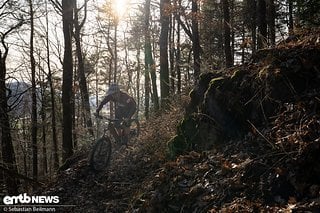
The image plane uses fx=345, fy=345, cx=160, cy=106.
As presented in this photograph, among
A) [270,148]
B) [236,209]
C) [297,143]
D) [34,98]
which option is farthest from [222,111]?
[34,98]

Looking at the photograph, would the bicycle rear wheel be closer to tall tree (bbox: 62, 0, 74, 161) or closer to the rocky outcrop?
the rocky outcrop

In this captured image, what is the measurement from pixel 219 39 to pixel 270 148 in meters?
26.1

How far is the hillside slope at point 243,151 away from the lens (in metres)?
3.96

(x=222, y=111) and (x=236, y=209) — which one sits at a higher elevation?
(x=222, y=111)

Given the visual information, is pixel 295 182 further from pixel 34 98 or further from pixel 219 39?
pixel 219 39

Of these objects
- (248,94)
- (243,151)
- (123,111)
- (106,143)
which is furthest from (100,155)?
(243,151)

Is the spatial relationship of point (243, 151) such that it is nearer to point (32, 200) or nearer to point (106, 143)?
point (106, 143)

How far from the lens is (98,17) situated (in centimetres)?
2936

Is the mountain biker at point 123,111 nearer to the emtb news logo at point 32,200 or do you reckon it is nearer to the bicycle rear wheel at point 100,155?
the bicycle rear wheel at point 100,155

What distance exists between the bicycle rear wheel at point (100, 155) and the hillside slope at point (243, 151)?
0.67 meters

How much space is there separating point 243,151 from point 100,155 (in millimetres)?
4994

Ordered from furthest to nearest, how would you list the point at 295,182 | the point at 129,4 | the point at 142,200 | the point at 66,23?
the point at 129,4 → the point at 66,23 → the point at 142,200 → the point at 295,182

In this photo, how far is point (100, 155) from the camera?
30.5 ft

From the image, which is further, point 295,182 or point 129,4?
point 129,4
